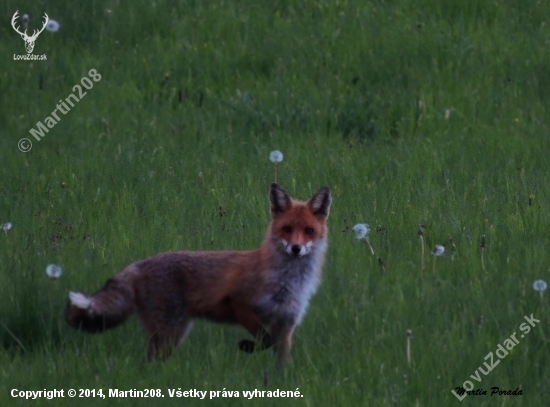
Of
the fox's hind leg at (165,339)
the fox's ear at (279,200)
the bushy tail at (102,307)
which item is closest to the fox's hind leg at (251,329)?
the fox's hind leg at (165,339)

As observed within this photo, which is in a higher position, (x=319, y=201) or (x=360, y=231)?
(x=319, y=201)

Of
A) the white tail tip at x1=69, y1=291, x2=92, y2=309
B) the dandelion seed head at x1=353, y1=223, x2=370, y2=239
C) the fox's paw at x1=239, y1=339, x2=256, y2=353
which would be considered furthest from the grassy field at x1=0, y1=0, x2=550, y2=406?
the white tail tip at x1=69, y1=291, x2=92, y2=309

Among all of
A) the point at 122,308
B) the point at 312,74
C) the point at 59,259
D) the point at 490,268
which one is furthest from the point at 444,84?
the point at 122,308

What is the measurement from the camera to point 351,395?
17.2ft

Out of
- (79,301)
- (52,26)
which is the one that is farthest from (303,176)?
(52,26)

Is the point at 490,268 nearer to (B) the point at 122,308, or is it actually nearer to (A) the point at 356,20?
(B) the point at 122,308

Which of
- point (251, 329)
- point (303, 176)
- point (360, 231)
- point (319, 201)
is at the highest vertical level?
point (319, 201)

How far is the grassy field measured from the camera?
5578mm

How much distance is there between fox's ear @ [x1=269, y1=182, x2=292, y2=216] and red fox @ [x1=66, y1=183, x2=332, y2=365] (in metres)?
0.20

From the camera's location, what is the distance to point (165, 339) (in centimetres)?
579

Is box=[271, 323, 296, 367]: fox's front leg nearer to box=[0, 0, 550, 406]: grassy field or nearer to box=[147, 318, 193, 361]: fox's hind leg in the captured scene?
box=[0, 0, 550, 406]: grassy field

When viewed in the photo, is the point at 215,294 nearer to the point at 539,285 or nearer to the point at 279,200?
the point at 279,200

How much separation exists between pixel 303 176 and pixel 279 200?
11.1 ft

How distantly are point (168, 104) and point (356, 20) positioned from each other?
3254 millimetres
